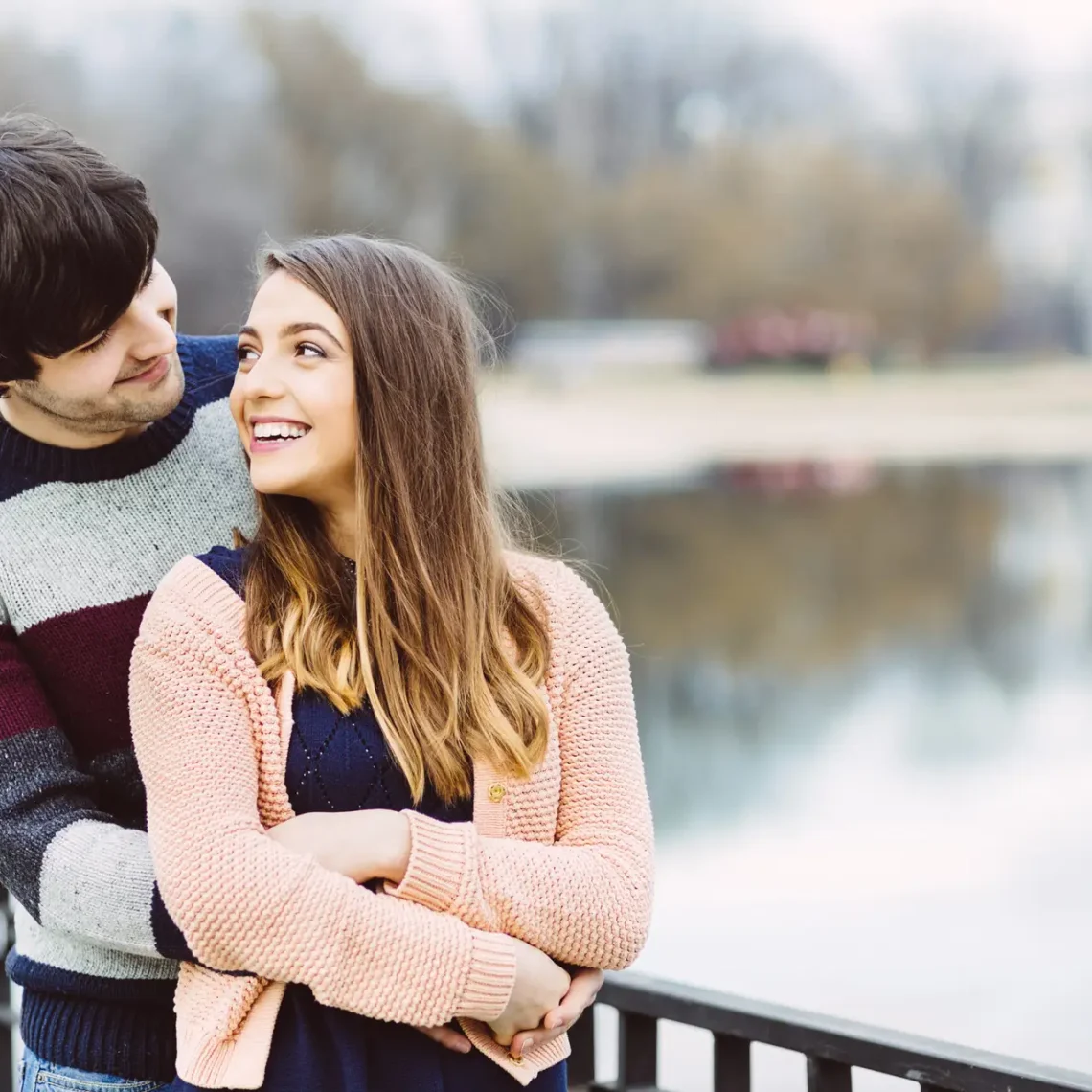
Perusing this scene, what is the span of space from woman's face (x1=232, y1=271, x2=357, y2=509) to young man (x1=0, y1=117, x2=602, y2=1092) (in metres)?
0.15

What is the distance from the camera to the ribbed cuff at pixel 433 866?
1.37m

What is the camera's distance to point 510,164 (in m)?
41.7

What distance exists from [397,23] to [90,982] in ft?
145

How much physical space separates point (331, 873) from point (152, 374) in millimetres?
570

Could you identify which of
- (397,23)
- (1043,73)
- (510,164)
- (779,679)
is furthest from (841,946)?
(1043,73)

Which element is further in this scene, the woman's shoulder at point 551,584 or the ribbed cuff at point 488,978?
the woman's shoulder at point 551,584

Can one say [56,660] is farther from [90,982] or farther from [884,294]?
[884,294]

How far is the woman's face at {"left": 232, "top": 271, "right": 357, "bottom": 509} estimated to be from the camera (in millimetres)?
1504

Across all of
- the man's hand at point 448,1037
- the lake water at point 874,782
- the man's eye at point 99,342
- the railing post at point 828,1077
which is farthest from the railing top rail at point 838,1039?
the man's eye at point 99,342

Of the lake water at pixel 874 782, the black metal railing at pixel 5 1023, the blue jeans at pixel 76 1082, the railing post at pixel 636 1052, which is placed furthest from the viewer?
Result: the lake water at pixel 874 782

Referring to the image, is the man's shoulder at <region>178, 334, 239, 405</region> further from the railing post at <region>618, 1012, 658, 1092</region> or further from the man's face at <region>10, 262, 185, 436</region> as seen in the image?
the railing post at <region>618, 1012, 658, 1092</region>

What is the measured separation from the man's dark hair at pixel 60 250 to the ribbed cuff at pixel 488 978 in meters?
0.67

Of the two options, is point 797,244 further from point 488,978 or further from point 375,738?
point 488,978

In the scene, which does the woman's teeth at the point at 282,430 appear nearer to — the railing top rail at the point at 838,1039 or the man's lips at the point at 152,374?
the man's lips at the point at 152,374
